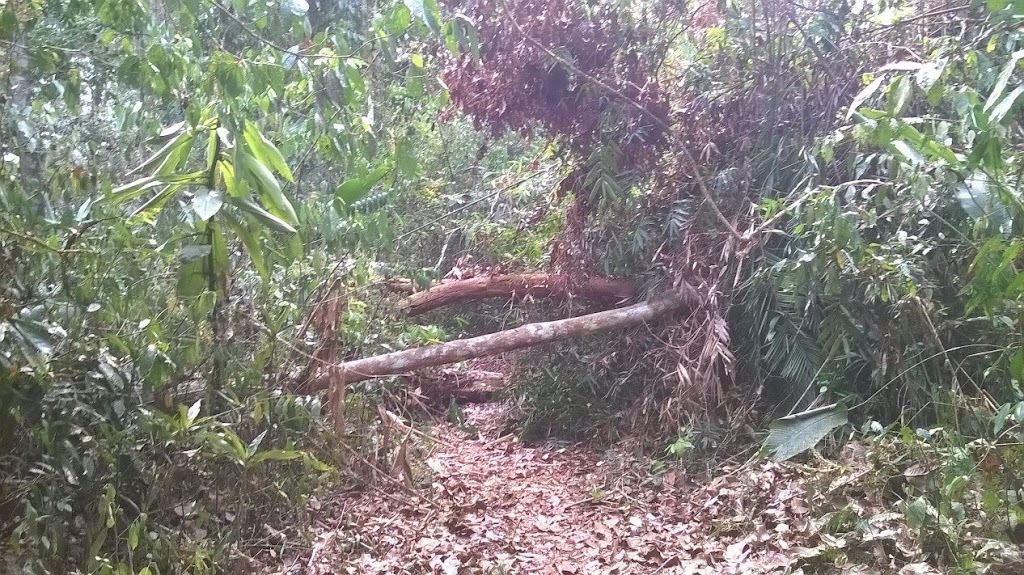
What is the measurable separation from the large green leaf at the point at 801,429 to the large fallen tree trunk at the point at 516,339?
105cm

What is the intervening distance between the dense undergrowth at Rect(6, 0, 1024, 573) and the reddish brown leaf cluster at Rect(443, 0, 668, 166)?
0.06 ft

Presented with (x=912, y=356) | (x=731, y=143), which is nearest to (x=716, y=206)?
(x=731, y=143)

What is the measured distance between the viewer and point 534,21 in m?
4.59

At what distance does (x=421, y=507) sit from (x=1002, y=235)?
3096 millimetres

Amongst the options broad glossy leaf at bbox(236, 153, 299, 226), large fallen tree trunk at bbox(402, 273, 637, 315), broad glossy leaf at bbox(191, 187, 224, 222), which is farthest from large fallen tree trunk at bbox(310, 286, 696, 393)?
broad glossy leaf at bbox(191, 187, 224, 222)

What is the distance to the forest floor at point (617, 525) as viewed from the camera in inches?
116

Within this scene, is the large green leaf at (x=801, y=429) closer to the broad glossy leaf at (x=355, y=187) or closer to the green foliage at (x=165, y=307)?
the green foliage at (x=165, y=307)

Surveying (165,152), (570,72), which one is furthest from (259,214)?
(570,72)

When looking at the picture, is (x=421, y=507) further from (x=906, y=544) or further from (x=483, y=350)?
(x=906, y=544)

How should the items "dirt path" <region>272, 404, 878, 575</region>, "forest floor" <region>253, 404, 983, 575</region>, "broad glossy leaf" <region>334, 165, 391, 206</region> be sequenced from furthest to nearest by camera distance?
"broad glossy leaf" <region>334, 165, 391, 206</region> → "dirt path" <region>272, 404, 878, 575</region> → "forest floor" <region>253, 404, 983, 575</region>

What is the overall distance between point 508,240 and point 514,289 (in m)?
0.69

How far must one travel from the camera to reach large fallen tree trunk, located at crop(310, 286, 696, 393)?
4090mm

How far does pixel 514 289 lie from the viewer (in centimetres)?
541

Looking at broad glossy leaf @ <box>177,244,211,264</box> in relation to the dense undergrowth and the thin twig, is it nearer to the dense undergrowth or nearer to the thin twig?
the dense undergrowth
